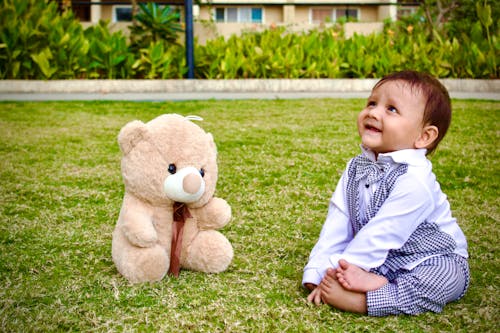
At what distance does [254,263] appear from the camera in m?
2.44

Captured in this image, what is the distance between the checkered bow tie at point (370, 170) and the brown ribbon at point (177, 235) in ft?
2.13

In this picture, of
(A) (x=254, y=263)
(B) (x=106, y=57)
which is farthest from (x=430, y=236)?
(B) (x=106, y=57)

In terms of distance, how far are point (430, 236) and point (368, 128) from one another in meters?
0.43

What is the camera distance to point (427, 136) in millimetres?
2135

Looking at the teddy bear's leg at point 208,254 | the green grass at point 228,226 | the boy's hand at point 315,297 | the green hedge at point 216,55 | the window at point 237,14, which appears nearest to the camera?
the green grass at point 228,226

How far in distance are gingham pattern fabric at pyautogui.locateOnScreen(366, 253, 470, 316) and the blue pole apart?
6984 mm

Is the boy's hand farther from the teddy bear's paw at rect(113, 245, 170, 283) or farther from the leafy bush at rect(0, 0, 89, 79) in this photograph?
the leafy bush at rect(0, 0, 89, 79)

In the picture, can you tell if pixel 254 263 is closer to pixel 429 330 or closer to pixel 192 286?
pixel 192 286

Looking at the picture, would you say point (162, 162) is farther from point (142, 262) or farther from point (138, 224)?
point (142, 262)

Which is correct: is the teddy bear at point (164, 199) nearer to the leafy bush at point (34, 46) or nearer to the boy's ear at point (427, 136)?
the boy's ear at point (427, 136)

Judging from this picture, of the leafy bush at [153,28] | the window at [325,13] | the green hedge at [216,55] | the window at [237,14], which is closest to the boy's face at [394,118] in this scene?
the green hedge at [216,55]

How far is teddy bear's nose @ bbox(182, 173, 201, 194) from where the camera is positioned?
2.10 m

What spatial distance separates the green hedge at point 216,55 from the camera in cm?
862

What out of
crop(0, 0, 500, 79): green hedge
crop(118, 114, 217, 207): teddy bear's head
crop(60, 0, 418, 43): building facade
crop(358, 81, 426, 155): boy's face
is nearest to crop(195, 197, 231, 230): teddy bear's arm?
crop(118, 114, 217, 207): teddy bear's head
